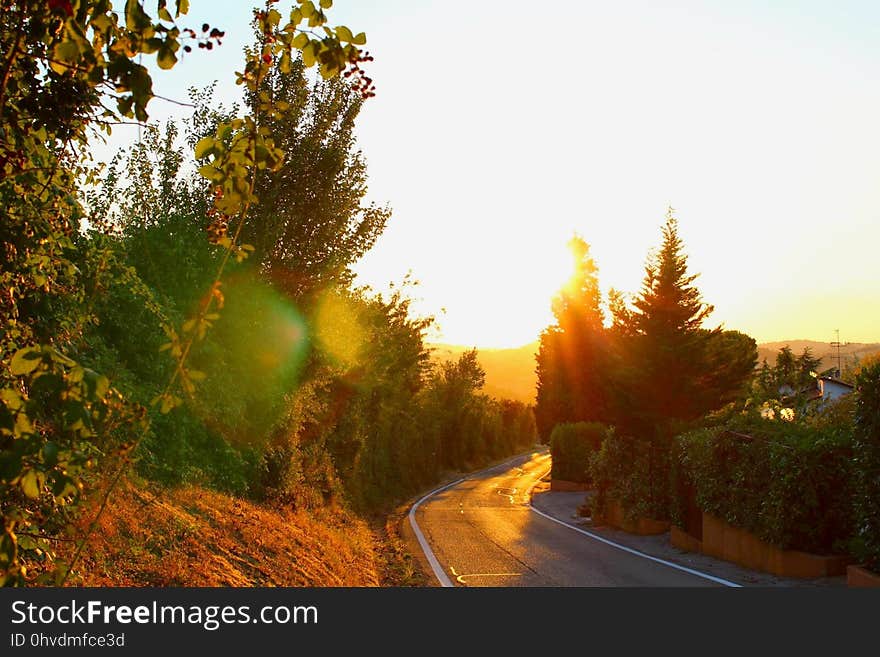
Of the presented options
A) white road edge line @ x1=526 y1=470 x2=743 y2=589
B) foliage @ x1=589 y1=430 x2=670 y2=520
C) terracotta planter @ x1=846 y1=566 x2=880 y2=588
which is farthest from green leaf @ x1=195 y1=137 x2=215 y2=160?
foliage @ x1=589 y1=430 x2=670 y2=520

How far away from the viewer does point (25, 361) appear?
6.99 feet

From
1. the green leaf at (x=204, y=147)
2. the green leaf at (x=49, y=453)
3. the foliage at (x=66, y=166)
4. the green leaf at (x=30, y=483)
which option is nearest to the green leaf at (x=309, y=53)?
the foliage at (x=66, y=166)

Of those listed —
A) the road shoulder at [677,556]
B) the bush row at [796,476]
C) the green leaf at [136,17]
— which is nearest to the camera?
the green leaf at [136,17]

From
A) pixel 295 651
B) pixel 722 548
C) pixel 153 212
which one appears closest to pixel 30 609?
pixel 295 651

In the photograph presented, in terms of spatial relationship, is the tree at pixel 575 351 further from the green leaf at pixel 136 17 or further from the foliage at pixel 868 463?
the green leaf at pixel 136 17

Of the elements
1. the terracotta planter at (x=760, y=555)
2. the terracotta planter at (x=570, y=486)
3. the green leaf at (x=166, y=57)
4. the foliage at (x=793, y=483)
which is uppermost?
the green leaf at (x=166, y=57)

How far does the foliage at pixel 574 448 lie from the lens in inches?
1623

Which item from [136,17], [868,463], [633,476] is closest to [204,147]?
[136,17]

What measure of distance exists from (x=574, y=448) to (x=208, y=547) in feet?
112

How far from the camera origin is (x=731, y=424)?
15609 mm

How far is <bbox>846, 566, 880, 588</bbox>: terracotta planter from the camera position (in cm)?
961

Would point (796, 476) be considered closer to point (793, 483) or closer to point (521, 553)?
point (793, 483)

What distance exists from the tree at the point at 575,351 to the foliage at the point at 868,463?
3489 cm

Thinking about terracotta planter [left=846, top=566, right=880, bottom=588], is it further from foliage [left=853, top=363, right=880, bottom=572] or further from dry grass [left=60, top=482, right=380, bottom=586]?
dry grass [left=60, top=482, right=380, bottom=586]
